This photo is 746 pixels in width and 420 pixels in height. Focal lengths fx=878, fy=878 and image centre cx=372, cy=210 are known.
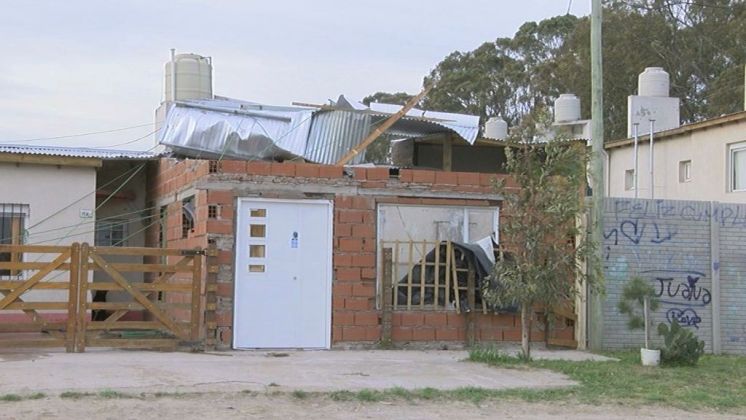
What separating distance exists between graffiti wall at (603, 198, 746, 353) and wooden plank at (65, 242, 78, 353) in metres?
8.45

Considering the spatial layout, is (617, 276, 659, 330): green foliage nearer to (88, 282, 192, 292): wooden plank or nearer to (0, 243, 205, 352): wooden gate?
(0, 243, 205, 352): wooden gate

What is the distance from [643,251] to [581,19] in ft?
84.1

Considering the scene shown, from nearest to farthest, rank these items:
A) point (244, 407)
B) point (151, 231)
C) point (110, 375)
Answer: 1. point (244, 407)
2. point (110, 375)
3. point (151, 231)

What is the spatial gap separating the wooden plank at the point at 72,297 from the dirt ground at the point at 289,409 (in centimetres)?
373

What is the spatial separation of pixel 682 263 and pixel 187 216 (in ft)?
28.0

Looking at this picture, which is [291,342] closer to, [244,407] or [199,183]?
[199,183]

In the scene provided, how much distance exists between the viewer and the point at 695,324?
596 inches

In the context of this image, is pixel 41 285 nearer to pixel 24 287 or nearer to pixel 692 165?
pixel 24 287

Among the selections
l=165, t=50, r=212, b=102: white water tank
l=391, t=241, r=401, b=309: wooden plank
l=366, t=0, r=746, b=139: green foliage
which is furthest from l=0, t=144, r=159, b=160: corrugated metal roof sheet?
l=366, t=0, r=746, b=139: green foliage

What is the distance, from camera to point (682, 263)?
49.6 ft

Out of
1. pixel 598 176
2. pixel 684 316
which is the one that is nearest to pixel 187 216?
pixel 598 176

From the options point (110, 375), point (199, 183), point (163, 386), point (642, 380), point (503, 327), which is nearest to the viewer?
point (163, 386)

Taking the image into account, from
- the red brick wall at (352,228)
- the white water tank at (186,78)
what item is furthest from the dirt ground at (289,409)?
the white water tank at (186,78)

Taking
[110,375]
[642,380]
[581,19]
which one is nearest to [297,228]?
[110,375]
